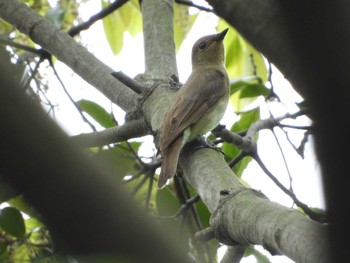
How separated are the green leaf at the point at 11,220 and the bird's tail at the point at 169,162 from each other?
89 cm

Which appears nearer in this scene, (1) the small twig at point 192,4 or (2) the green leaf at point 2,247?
(2) the green leaf at point 2,247

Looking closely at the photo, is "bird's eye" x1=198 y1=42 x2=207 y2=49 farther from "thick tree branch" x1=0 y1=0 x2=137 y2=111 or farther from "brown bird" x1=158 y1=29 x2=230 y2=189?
"thick tree branch" x1=0 y1=0 x2=137 y2=111

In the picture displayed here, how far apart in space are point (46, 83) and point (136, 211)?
3820 mm

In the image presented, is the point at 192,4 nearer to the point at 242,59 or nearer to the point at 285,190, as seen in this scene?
the point at 242,59

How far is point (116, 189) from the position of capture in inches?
25.7

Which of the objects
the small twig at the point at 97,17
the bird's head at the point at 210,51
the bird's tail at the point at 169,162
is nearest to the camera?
the bird's tail at the point at 169,162

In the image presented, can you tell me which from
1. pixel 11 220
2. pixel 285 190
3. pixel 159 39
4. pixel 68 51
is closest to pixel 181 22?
pixel 159 39

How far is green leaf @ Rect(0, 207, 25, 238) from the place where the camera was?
9.68 ft

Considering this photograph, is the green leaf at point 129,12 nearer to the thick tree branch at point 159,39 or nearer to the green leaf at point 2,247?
the thick tree branch at point 159,39

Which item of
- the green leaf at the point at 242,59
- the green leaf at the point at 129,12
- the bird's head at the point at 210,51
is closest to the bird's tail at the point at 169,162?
the green leaf at the point at 242,59

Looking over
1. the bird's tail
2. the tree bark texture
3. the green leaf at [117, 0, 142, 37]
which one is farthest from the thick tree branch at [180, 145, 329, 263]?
the green leaf at [117, 0, 142, 37]

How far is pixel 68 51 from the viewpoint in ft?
12.3

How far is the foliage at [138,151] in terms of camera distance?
3.08 meters

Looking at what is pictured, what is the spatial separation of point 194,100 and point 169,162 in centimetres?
117
